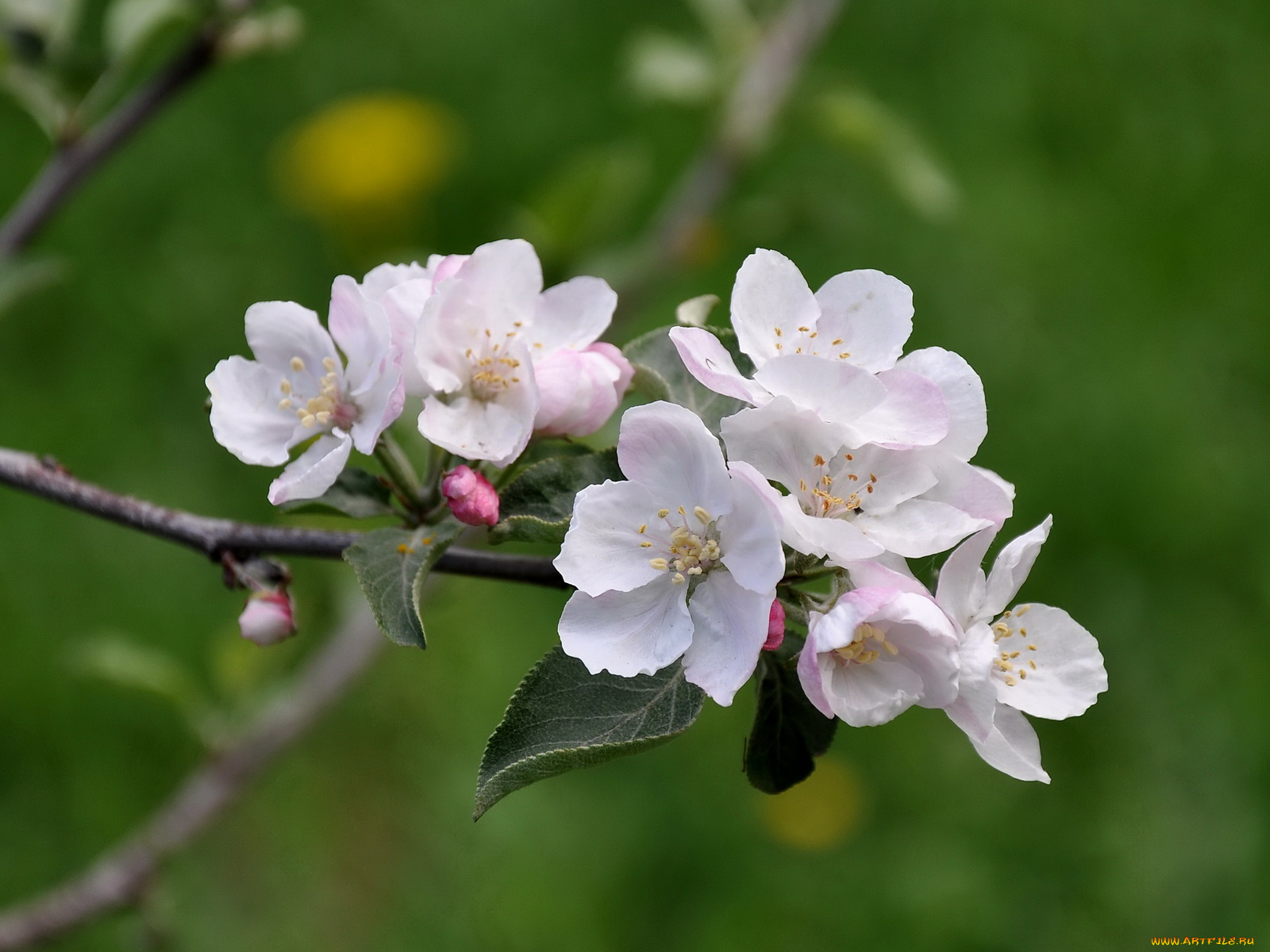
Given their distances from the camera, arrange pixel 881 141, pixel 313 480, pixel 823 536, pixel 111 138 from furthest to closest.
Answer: pixel 881 141 → pixel 111 138 → pixel 313 480 → pixel 823 536

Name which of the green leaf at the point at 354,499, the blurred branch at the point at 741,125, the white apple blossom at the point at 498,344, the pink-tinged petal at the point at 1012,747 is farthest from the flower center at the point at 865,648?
the blurred branch at the point at 741,125

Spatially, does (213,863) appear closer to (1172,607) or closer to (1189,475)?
(1172,607)

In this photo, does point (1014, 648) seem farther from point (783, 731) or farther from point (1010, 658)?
point (783, 731)

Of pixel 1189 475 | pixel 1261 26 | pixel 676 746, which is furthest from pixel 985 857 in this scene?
pixel 1261 26

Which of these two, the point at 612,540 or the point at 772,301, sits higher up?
the point at 772,301

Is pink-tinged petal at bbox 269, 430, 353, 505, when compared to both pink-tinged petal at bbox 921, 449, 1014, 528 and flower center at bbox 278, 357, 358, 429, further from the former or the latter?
pink-tinged petal at bbox 921, 449, 1014, 528

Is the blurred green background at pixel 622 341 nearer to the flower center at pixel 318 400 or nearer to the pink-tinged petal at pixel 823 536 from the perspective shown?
the flower center at pixel 318 400

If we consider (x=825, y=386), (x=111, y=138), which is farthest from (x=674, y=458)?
(x=111, y=138)
